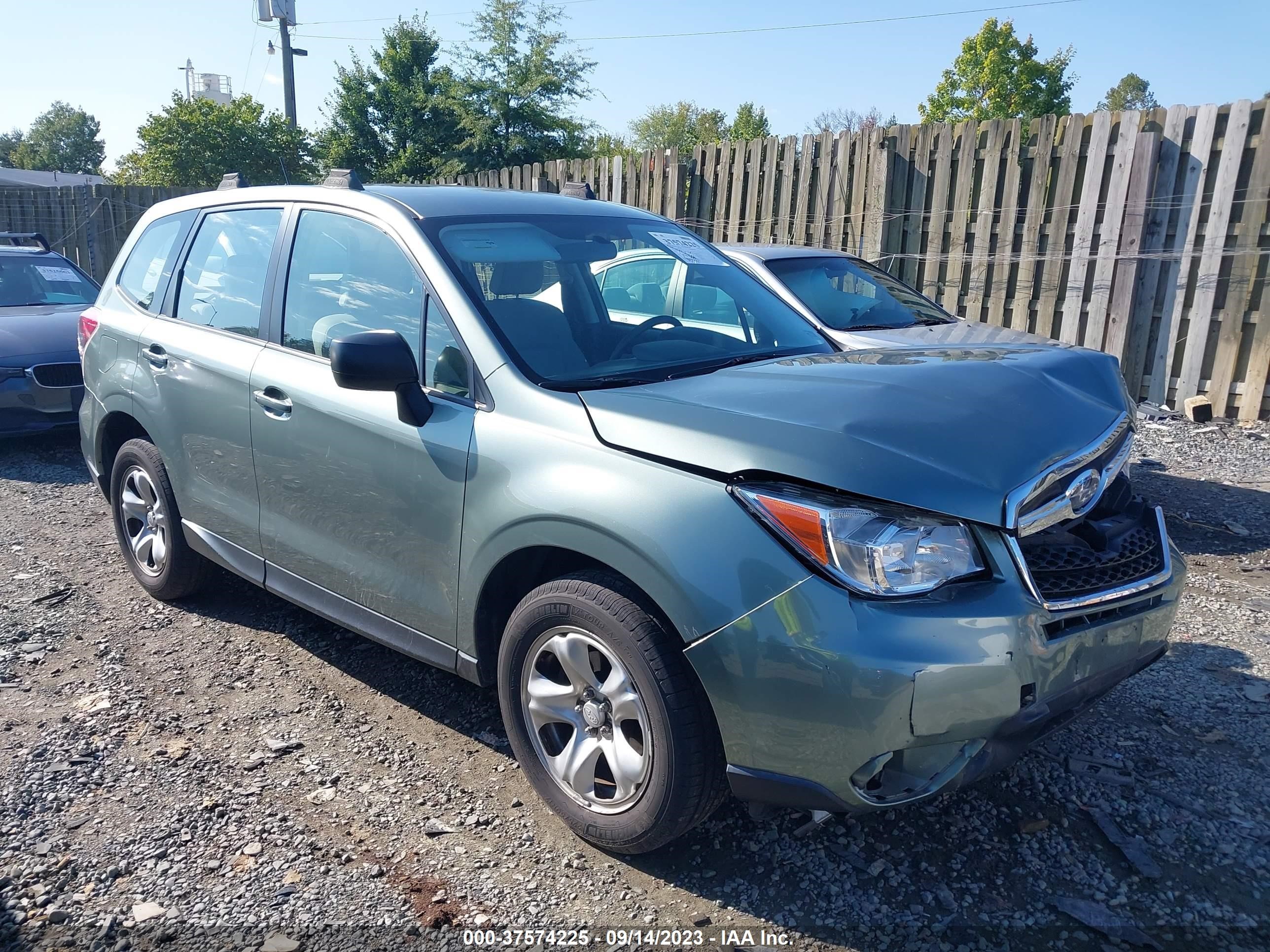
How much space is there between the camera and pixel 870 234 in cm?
1012

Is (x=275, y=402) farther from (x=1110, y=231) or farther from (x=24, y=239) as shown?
(x=24, y=239)

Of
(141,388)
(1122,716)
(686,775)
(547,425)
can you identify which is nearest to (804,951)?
(686,775)

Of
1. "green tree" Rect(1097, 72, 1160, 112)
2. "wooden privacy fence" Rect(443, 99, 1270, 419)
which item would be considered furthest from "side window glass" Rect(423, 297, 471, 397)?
"green tree" Rect(1097, 72, 1160, 112)

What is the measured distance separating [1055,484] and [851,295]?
15.7 ft

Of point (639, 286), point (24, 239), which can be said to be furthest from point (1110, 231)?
point (24, 239)

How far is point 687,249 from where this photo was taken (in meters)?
4.08

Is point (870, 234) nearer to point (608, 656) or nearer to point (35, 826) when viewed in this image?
point (608, 656)

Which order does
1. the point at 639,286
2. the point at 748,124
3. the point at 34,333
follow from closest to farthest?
the point at 639,286, the point at 34,333, the point at 748,124

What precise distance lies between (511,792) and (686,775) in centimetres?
92

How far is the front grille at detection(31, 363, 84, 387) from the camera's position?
7.57m

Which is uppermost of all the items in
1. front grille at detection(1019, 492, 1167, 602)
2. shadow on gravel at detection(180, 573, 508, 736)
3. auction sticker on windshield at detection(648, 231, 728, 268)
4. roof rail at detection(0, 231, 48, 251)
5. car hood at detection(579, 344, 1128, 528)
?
auction sticker on windshield at detection(648, 231, 728, 268)

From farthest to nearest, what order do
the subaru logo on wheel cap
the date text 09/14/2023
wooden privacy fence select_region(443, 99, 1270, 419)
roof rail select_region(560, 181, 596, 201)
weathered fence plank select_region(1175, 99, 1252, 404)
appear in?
wooden privacy fence select_region(443, 99, 1270, 419) → weathered fence plank select_region(1175, 99, 1252, 404) → roof rail select_region(560, 181, 596, 201) → the subaru logo on wheel cap → the date text 09/14/2023

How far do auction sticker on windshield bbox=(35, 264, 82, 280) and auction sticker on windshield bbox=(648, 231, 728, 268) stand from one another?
765cm

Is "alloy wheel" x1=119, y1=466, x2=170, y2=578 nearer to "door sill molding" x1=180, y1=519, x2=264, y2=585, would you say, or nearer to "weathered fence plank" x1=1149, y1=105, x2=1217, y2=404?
"door sill molding" x1=180, y1=519, x2=264, y2=585
